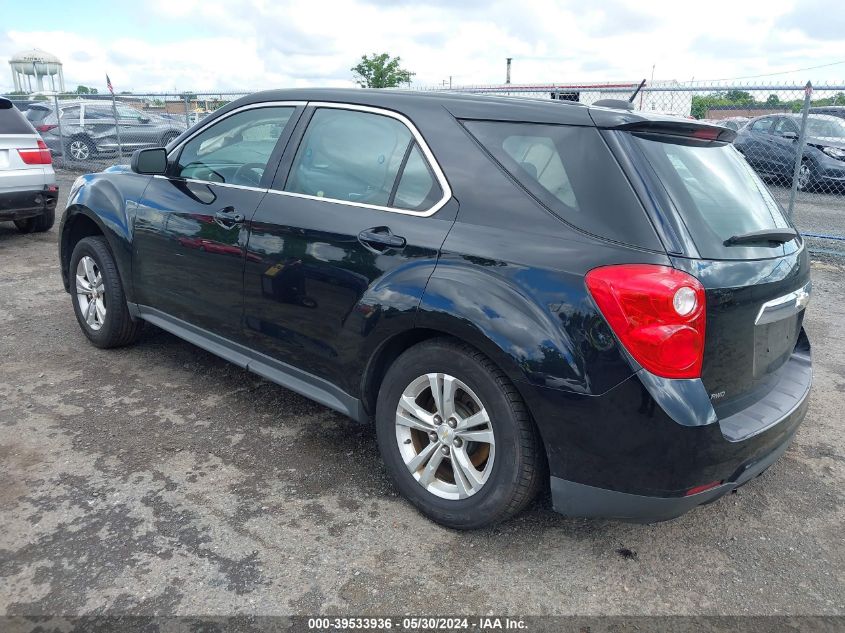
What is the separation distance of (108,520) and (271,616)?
0.94 meters

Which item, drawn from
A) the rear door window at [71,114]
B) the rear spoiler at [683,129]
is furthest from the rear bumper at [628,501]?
the rear door window at [71,114]

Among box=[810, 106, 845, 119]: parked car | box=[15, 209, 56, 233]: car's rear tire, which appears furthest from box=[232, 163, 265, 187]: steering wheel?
box=[810, 106, 845, 119]: parked car

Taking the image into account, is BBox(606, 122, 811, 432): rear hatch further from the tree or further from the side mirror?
the tree

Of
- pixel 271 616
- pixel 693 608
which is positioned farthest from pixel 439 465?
pixel 693 608

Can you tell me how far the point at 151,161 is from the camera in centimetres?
397

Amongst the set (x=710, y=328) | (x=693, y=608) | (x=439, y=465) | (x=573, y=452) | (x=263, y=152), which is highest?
(x=263, y=152)

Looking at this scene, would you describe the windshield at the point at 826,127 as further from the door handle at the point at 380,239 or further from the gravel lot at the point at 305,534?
the door handle at the point at 380,239

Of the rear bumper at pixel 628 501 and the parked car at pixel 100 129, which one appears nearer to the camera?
the rear bumper at pixel 628 501

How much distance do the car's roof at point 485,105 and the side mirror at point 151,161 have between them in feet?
3.27

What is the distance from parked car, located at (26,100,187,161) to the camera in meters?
15.4

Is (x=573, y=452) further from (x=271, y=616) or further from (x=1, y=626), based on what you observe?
(x=1, y=626)

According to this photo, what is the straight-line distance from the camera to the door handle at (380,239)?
9.16ft

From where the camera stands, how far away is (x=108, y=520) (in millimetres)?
2809

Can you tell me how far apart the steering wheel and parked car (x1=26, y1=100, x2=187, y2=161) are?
42.6 feet
